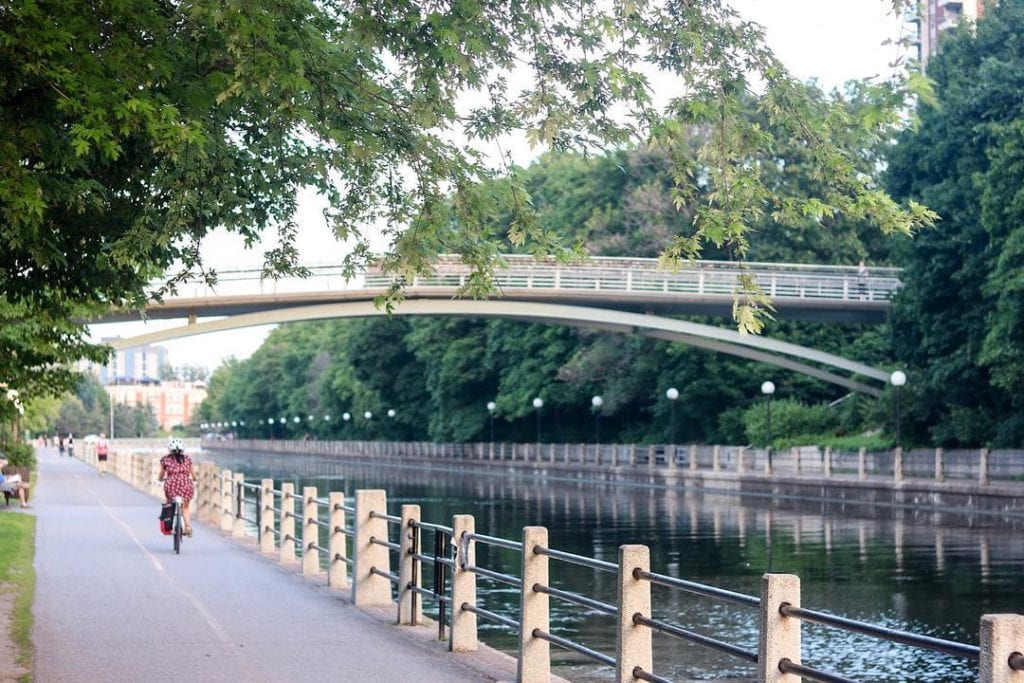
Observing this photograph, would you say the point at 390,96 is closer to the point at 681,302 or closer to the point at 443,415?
the point at 681,302

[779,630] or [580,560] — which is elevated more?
[580,560]

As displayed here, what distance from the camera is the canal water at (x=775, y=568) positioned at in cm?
1479

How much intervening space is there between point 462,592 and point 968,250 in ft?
113

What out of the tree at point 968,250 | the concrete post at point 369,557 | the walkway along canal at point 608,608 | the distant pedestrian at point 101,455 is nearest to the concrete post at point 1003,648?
the walkway along canal at point 608,608

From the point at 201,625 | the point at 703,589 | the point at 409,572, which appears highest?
the point at 703,589

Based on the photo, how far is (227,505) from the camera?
Result: 87.4 feet

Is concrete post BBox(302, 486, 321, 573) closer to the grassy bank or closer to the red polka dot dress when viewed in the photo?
the grassy bank

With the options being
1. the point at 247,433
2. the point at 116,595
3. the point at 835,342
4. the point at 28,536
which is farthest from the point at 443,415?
the point at 247,433

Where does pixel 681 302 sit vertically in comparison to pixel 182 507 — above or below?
above

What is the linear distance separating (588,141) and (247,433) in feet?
590

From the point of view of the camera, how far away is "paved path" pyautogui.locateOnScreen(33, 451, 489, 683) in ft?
36.6

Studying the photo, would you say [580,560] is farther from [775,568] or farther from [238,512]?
[238,512]

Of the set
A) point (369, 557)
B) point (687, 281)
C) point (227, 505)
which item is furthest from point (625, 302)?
point (369, 557)

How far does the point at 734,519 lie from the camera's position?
3447 cm
